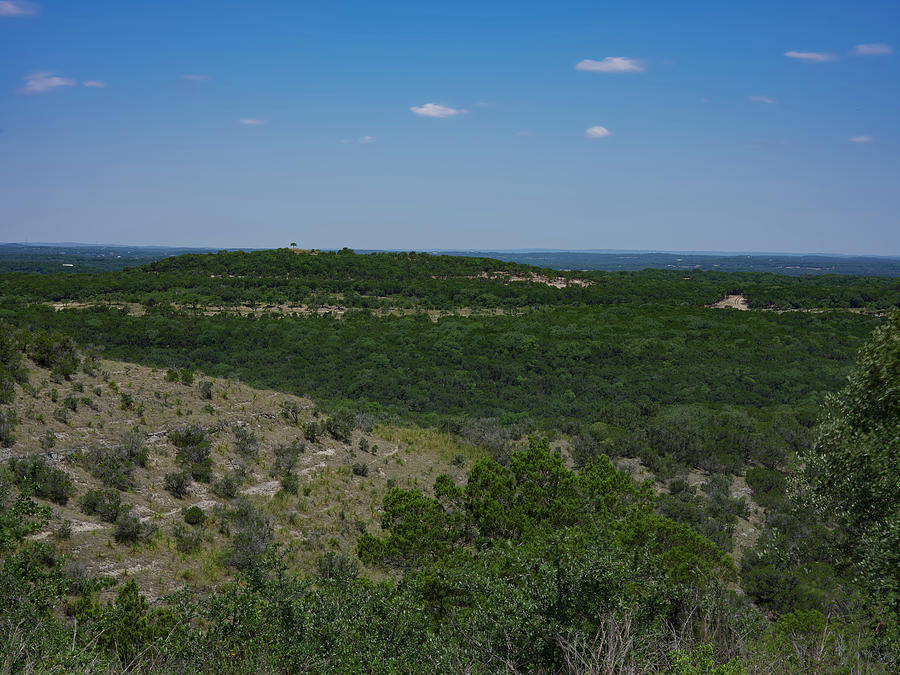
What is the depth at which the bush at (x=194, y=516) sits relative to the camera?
14.0m

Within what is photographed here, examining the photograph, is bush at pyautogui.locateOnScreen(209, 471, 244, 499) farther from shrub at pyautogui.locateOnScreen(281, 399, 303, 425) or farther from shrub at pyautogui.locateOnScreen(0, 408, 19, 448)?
shrub at pyautogui.locateOnScreen(281, 399, 303, 425)

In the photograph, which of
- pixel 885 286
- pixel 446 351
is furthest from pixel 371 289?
pixel 885 286

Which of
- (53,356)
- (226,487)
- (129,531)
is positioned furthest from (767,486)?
(53,356)

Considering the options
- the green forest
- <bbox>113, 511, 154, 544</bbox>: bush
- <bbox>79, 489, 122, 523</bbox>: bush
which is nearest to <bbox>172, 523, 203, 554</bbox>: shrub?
<bbox>113, 511, 154, 544</bbox>: bush

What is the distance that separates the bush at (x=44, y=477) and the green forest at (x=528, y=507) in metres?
0.06

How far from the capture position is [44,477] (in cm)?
1238

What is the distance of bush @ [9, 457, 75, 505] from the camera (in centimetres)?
1203

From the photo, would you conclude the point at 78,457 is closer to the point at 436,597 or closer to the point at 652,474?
the point at 436,597

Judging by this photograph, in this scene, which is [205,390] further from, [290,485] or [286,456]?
[290,485]

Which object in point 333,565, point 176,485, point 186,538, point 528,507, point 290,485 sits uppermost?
point 528,507

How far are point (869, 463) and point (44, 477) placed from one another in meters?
16.4

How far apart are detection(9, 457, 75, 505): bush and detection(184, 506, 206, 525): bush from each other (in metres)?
2.58

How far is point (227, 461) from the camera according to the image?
57.4 feet

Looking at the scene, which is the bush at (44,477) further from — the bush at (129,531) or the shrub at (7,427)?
the bush at (129,531)
